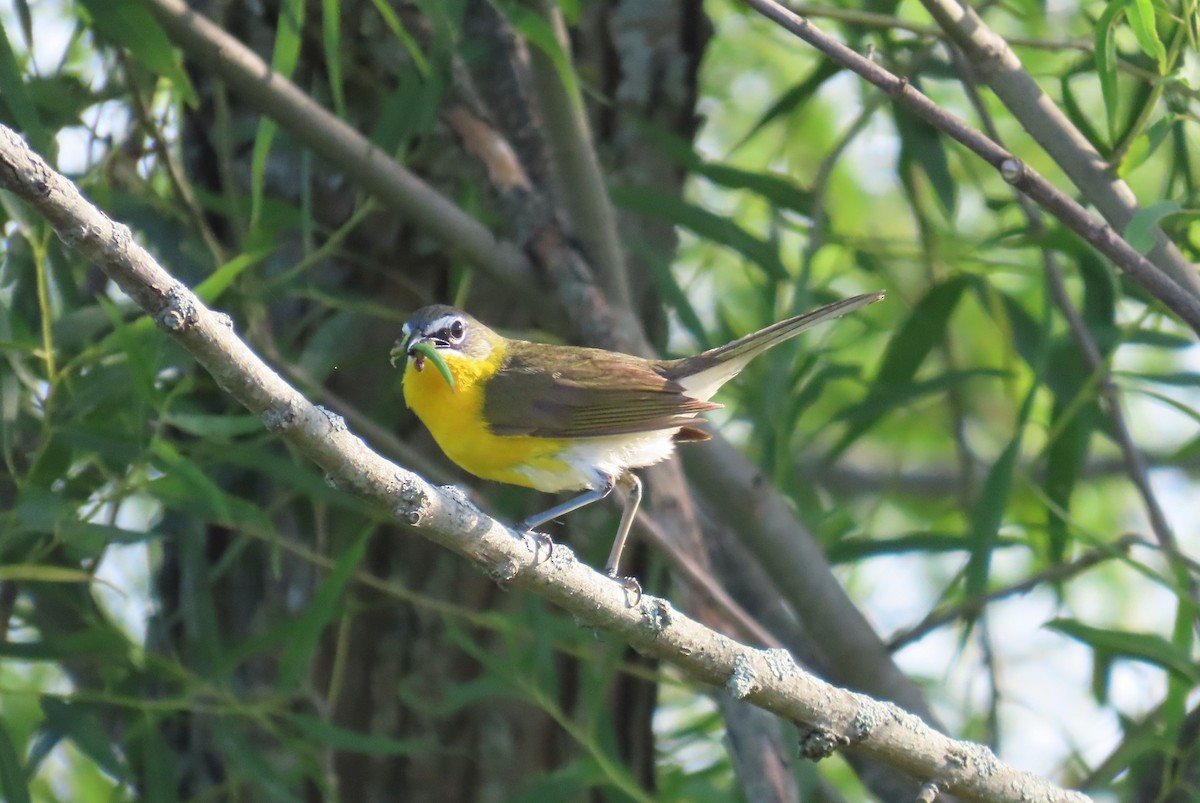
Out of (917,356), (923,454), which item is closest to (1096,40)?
(917,356)

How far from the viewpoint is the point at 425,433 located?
5547 mm

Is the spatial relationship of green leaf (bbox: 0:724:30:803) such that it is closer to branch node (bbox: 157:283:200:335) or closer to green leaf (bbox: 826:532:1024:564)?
branch node (bbox: 157:283:200:335)

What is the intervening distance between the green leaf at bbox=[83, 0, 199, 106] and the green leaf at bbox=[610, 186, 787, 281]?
1.90 m

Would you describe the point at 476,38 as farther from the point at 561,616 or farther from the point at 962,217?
the point at 962,217

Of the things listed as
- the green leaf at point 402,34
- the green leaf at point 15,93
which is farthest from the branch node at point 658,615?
the green leaf at point 15,93

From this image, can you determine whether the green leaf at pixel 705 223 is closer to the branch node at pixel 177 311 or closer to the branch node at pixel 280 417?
the branch node at pixel 280 417

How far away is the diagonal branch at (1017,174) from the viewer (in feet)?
9.25

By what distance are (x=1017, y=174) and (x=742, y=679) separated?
1.19 m

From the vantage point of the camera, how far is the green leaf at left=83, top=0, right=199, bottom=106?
12.9ft

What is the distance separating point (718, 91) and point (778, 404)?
2.59 m

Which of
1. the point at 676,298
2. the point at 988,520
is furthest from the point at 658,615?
the point at 676,298

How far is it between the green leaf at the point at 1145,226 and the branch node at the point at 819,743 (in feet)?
4.06

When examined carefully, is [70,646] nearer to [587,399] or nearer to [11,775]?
[11,775]

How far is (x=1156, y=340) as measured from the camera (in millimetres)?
4965
